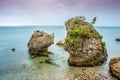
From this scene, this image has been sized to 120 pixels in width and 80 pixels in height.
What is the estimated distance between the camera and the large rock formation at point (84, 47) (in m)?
39.2

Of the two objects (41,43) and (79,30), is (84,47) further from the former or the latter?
(41,43)

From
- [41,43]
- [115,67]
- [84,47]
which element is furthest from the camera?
[41,43]

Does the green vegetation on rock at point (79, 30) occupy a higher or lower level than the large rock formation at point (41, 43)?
higher

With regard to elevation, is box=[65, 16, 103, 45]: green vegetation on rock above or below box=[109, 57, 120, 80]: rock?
above

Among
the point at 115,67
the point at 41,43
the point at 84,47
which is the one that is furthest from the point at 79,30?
the point at 41,43

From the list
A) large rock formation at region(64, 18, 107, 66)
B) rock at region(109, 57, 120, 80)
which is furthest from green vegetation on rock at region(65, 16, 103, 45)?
rock at region(109, 57, 120, 80)

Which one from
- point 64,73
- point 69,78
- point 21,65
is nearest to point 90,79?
point 69,78

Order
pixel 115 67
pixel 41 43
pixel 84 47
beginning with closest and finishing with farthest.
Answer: pixel 115 67
pixel 84 47
pixel 41 43

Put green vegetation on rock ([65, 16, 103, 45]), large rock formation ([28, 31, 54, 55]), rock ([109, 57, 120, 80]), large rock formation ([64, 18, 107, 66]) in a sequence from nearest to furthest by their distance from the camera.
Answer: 1. rock ([109, 57, 120, 80])
2. large rock formation ([64, 18, 107, 66])
3. green vegetation on rock ([65, 16, 103, 45])
4. large rock formation ([28, 31, 54, 55])

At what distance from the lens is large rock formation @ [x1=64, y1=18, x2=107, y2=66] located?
3925cm

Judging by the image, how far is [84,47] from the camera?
39.8 meters

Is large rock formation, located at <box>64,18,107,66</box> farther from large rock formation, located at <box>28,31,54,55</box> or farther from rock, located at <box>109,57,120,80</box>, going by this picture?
large rock formation, located at <box>28,31,54,55</box>

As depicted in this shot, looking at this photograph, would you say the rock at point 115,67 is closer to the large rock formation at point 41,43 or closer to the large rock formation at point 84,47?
the large rock formation at point 84,47

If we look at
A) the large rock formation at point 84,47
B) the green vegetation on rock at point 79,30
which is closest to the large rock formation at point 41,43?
the green vegetation on rock at point 79,30
